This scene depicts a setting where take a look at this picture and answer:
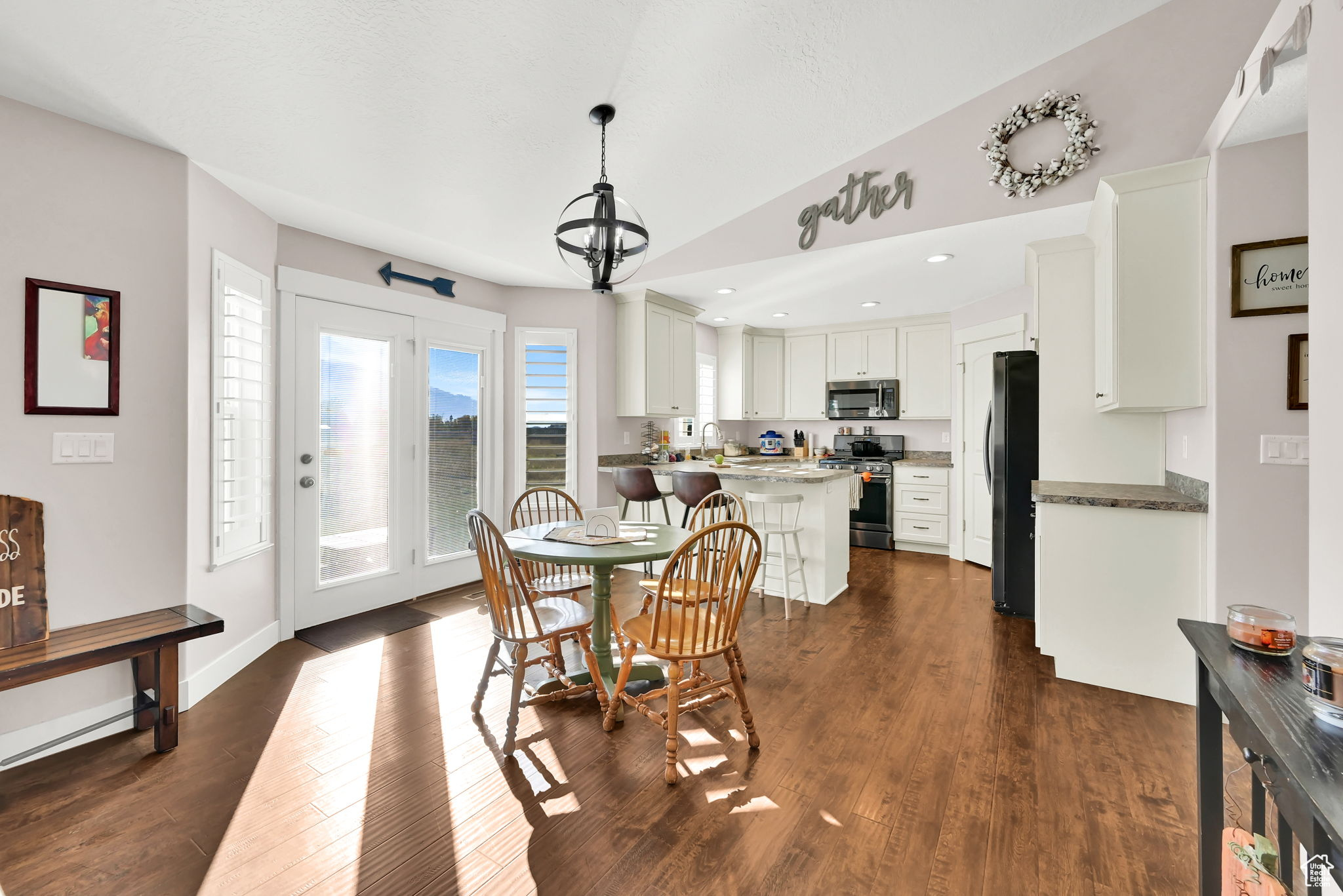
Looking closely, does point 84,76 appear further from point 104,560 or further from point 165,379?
point 104,560

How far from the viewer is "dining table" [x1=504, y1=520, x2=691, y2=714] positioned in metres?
2.23

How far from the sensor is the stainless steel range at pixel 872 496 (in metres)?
5.60

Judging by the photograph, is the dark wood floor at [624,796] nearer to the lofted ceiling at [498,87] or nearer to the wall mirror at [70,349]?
the wall mirror at [70,349]

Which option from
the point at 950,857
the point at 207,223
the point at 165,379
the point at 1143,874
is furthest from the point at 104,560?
the point at 1143,874

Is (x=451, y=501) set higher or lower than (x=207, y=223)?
lower

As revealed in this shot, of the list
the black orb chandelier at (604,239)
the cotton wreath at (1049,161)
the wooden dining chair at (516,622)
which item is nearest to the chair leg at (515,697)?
the wooden dining chair at (516,622)

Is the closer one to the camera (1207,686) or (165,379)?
(1207,686)

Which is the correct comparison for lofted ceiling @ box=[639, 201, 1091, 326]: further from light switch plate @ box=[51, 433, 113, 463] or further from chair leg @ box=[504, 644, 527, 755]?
light switch plate @ box=[51, 433, 113, 463]

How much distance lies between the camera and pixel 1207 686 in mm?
1089

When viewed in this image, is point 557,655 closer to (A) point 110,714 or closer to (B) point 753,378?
(A) point 110,714

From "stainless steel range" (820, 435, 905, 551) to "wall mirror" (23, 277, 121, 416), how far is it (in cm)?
495

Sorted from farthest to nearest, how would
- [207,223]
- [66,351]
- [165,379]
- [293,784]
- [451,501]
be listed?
[451,501]
[207,223]
[165,379]
[66,351]
[293,784]

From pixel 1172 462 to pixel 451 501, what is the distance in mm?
4360

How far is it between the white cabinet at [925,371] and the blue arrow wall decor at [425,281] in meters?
4.31
